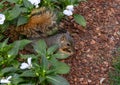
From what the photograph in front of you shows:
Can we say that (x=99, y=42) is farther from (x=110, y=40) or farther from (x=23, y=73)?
(x=23, y=73)

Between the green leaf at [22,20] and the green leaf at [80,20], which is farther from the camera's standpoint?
the green leaf at [80,20]

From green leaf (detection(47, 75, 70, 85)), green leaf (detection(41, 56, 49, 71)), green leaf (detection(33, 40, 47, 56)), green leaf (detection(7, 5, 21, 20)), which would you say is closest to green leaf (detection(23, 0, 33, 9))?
green leaf (detection(7, 5, 21, 20))

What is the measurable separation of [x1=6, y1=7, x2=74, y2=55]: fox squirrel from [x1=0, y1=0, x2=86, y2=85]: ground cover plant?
0.25 feet

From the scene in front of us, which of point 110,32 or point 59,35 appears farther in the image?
point 110,32

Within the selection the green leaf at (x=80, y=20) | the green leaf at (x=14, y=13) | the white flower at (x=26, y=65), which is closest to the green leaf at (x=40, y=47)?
the white flower at (x=26, y=65)

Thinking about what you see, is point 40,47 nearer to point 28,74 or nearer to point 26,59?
point 26,59

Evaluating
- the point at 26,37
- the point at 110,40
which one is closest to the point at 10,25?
the point at 26,37

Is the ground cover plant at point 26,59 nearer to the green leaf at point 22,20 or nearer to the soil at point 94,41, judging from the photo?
the green leaf at point 22,20

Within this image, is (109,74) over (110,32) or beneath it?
beneath

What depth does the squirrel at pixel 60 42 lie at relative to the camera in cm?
444

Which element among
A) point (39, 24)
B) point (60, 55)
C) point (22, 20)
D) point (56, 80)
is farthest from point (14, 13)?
point (56, 80)

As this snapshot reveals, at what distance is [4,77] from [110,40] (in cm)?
155

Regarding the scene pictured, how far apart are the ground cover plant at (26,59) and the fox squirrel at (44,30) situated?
8cm

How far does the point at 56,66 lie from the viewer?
4.08m
